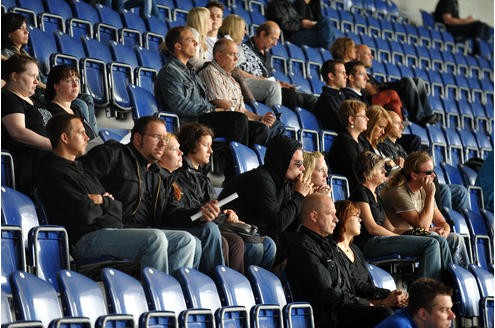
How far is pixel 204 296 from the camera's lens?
512cm

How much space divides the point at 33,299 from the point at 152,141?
5.29 ft

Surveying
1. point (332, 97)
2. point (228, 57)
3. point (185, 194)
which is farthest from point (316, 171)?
point (332, 97)

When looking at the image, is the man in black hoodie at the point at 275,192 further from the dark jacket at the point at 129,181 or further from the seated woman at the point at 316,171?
the dark jacket at the point at 129,181

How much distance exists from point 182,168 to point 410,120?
391cm

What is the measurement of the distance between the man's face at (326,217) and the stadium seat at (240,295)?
0.64 m

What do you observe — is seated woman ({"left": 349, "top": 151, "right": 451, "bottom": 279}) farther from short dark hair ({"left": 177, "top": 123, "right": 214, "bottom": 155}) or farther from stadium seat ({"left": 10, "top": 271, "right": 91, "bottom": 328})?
stadium seat ({"left": 10, "top": 271, "right": 91, "bottom": 328})

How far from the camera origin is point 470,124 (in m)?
11.2

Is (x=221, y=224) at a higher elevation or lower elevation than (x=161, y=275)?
higher

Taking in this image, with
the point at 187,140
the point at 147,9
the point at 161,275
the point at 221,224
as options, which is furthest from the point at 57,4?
the point at 161,275

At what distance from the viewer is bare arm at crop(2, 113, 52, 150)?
5.82 metres

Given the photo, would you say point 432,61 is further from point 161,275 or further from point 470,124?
point 161,275

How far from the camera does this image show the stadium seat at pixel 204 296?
16.1ft

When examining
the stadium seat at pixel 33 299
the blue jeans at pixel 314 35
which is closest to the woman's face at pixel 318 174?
the stadium seat at pixel 33 299

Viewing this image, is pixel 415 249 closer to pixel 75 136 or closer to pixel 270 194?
pixel 270 194
